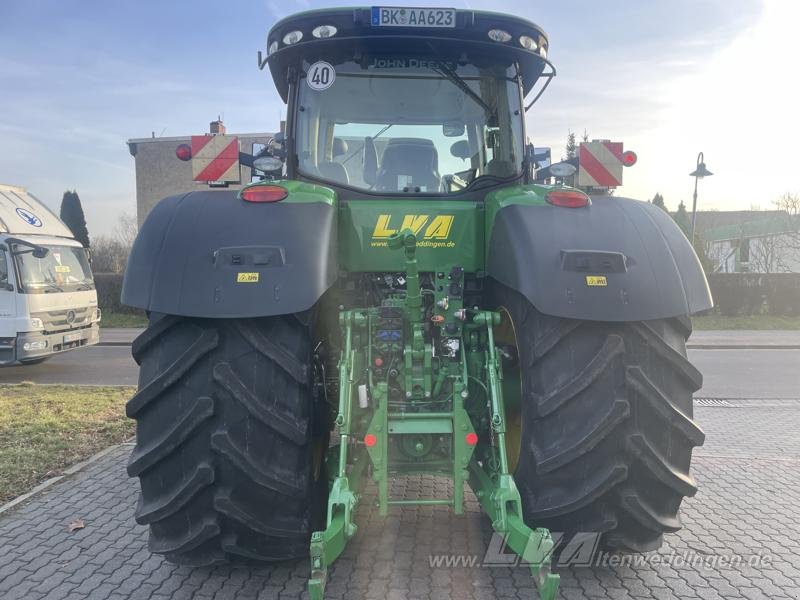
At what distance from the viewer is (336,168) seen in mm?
3578

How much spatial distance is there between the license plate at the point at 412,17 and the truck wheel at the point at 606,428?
5.67ft

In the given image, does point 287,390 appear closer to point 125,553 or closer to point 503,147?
point 125,553

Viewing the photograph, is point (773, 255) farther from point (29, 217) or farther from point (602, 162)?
point (29, 217)

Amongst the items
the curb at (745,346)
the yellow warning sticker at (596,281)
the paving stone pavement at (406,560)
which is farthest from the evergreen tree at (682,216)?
the yellow warning sticker at (596,281)

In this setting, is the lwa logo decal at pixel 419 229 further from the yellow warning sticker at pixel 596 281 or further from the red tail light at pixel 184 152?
the red tail light at pixel 184 152

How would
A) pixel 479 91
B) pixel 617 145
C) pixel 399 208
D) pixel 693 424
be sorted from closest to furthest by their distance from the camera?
pixel 693 424 < pixel 399 208 < pixel 479 91 < pixel 617 145

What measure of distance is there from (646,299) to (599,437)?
0.62 m

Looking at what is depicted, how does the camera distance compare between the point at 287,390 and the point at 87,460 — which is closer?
the point at 287,390

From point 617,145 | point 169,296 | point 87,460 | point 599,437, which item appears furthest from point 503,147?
point 87,460

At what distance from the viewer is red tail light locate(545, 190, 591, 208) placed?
9.57 feet

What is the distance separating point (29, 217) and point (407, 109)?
10351 millimetres

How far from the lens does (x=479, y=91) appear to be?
11.8 feet

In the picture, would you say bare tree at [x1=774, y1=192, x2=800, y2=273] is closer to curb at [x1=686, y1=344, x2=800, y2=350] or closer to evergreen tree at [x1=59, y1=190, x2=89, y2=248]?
curb at [x1=686, y1=344, x2=800, y2=350]

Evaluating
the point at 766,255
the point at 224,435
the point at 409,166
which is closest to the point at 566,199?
the point at 409,166
